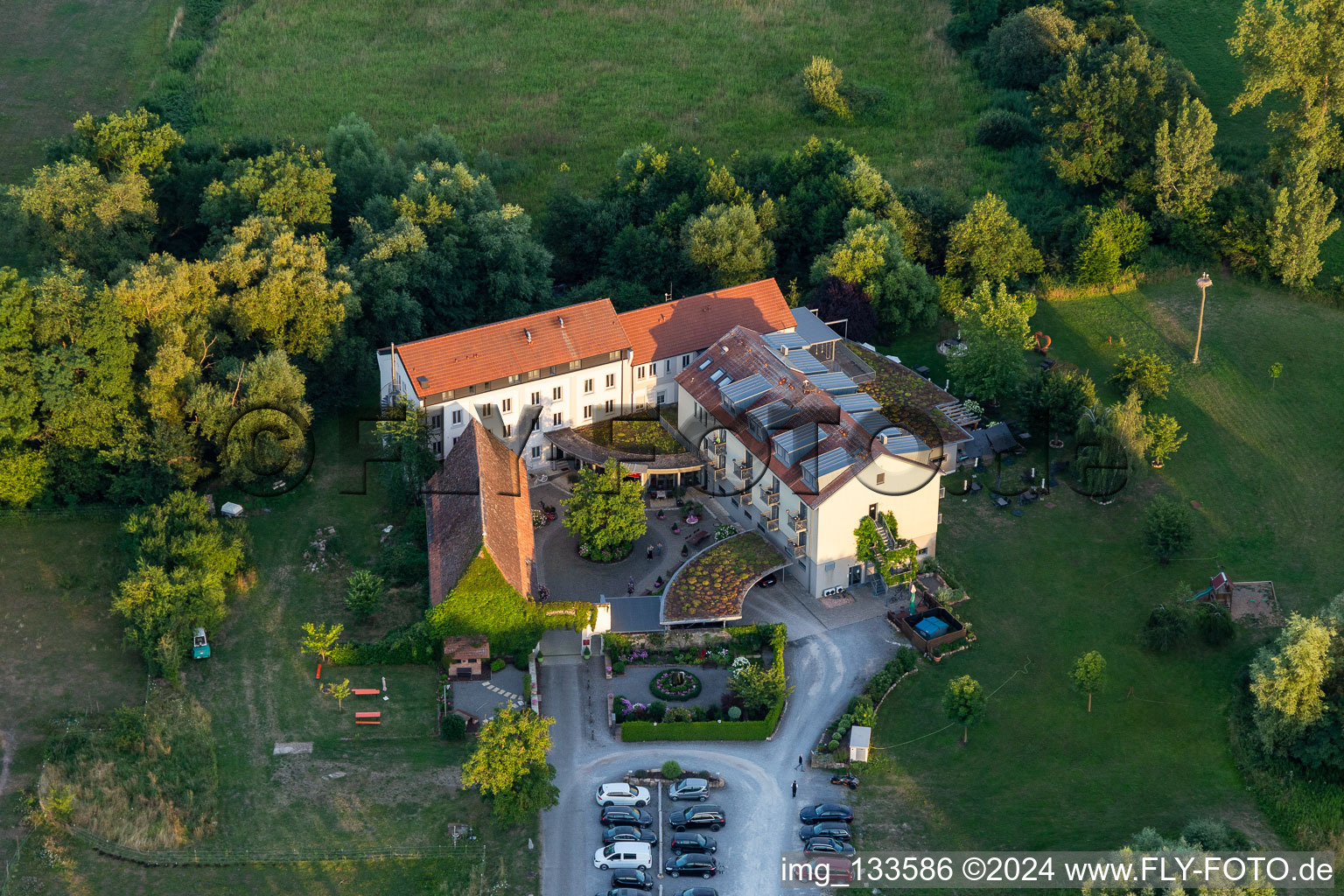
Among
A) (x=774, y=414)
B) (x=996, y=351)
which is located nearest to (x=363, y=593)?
(x=774, y=414)

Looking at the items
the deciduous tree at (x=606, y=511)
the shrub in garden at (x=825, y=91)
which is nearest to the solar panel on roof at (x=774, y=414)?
the deciduous tree at (x=606, y=511)

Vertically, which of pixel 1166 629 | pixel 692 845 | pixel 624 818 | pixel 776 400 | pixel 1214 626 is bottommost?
pixel 692 845

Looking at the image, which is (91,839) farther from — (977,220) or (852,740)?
(977,220)

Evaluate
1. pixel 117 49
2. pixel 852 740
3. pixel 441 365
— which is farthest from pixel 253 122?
pixel 852 740

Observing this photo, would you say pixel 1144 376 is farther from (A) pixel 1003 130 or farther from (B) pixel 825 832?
(B) pixel 825 832

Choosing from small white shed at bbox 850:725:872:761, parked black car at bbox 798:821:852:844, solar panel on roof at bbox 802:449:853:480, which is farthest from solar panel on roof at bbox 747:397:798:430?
parked black car at bbox 798:821:852:844
